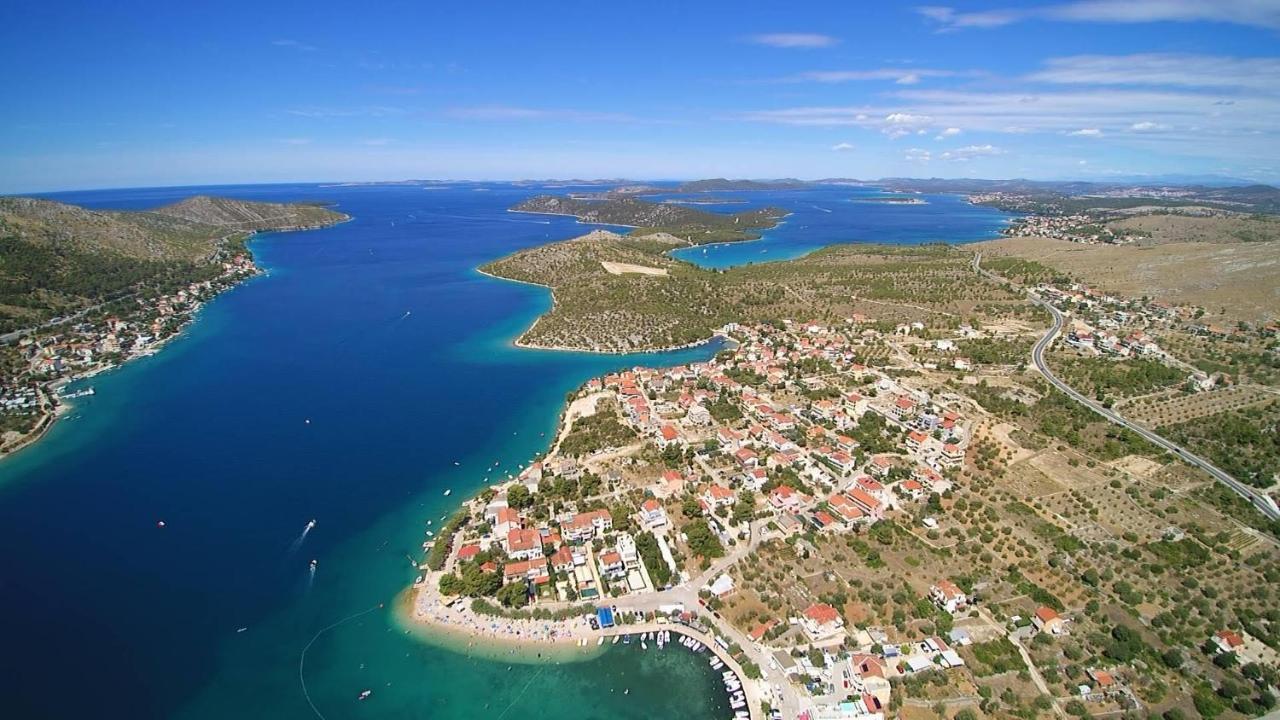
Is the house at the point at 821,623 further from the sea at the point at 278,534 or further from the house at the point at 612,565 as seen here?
the house at the point at 612,565

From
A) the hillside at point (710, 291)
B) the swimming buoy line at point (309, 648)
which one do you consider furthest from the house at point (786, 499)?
the hillside at point (710, 291)

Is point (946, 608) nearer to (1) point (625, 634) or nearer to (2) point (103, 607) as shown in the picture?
(1) point (625, 634)

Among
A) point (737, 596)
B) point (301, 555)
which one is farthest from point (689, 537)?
point (301, 555)

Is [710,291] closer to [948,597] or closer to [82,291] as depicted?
[948,597]

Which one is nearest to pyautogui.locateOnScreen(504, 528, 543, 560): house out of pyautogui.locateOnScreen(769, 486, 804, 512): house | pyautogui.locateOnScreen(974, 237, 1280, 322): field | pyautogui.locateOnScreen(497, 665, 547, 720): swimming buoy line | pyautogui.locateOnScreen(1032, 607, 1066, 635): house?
pyautogui.locateOnScreen(497, 665, 547, 720): swimming buoy line

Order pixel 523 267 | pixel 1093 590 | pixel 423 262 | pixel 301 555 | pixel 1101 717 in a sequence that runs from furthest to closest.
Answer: pixel 423 262
pixel 523 267
pixel 301 555
pixel 1093 590
pixel 1101 717

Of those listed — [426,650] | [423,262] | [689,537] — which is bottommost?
[426,650]

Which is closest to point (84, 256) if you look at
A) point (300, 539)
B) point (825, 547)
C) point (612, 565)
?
point (300, 539)
